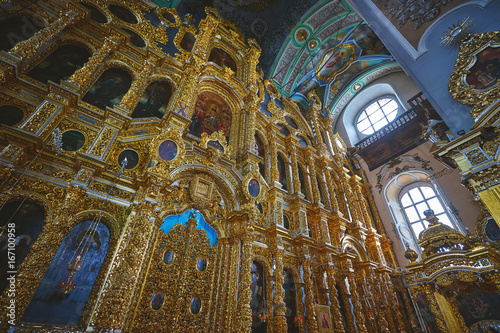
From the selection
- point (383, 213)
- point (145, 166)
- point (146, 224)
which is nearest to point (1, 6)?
point (145, 166)

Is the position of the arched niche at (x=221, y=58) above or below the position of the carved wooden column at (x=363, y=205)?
above

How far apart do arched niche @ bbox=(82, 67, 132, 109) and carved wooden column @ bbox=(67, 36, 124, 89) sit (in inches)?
12.9

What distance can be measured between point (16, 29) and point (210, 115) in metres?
5.66

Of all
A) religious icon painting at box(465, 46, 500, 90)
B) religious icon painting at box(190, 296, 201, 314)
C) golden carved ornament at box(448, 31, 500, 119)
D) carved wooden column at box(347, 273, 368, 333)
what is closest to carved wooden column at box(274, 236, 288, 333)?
religious icon painting at box(190, 296, 201, 314)

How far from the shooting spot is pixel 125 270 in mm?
4484

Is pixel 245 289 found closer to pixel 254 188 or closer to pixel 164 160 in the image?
pixel 254 188

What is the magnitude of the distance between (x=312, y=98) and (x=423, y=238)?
10627mm

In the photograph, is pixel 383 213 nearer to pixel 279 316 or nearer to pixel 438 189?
pixel 438 189

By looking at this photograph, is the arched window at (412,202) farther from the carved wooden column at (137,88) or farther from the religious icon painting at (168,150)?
the carved wooden column at (137,88)

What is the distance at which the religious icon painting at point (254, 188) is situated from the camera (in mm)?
7514

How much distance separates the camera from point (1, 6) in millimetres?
5324

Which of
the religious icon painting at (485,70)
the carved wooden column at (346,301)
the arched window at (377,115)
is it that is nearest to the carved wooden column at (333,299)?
the carved wooden column at (346,301)

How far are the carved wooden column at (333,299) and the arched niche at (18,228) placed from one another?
8402 mm

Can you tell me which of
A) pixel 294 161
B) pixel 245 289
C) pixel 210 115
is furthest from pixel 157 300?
pixel 294 161
